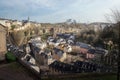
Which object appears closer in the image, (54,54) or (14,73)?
(14,73)

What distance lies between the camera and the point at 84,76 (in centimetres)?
1526

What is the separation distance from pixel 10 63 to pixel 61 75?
5.37 meters

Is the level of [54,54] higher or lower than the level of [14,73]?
lower

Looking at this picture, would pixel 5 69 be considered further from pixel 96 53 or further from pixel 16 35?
pixel 16 35

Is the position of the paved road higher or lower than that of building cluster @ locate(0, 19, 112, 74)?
higher

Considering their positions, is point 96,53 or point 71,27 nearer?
point 96,53

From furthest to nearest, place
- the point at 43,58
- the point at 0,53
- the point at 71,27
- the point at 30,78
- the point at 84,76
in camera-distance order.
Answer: the point at 71,27 < the point at 43,58 < the point at 0,53 < the point at 84,76 < the point at 30,78

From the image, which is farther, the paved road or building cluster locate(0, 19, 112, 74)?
building cluster locate(0, 19, 112, 74)

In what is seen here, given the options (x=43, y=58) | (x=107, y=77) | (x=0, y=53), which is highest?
(x=0, y=53)

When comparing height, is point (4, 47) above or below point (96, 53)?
above

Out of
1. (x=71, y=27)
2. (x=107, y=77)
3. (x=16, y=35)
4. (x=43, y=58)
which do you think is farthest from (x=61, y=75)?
(x=71, y=27)

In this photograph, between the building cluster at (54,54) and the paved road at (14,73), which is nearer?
the paved road at (14,73)

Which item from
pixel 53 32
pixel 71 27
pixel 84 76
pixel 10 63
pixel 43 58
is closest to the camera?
pixel 84 76

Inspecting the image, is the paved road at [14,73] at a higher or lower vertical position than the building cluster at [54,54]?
higher
